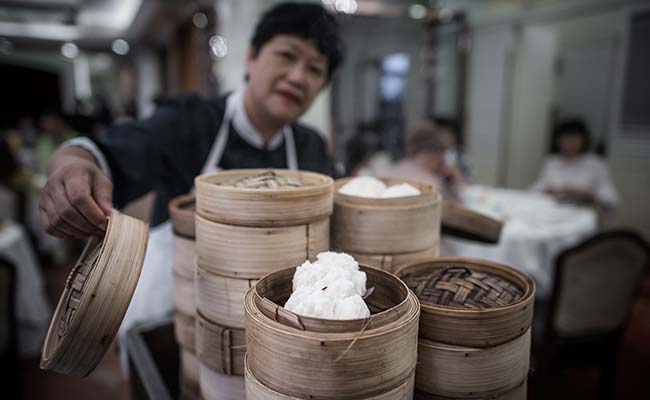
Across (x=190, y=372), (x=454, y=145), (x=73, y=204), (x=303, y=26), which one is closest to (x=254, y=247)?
(x=73, y=204)

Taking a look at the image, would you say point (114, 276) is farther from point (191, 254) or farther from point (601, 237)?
point (601, 237)

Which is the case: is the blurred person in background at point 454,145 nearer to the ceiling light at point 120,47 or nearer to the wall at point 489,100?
the wall at point 489,100

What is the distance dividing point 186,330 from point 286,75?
904 millimetres

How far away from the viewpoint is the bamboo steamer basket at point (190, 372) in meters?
1.13

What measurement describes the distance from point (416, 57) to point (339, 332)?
609 cm

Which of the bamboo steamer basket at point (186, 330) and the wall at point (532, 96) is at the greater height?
the wall at point (532, 96)

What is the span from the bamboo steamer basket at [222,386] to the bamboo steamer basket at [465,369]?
37cm

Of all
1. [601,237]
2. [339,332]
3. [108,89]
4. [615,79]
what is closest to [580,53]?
[615,79]

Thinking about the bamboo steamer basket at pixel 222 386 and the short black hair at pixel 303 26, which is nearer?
the bamboo steamer basket at pixel 222 386

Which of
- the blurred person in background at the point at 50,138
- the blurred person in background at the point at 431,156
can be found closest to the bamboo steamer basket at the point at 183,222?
the blurred person in background at the point at 431,156

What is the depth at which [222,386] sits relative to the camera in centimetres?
93

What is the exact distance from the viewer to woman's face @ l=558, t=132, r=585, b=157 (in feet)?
17.0

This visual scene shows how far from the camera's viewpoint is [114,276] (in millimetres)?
740

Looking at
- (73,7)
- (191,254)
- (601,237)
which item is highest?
Result: (73,7)
